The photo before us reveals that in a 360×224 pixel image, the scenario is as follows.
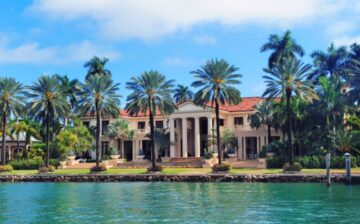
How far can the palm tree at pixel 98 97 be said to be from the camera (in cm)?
7456

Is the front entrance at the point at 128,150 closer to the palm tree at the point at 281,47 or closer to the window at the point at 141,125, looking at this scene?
the window at the point at 141,125

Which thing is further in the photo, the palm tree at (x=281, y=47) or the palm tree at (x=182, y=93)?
the palm tree at (x=182, y=93)

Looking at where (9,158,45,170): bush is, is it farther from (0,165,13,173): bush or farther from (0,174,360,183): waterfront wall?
(0,174,360,183): waterfront wall

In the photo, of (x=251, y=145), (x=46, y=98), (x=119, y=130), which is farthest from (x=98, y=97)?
(x=251, y=145)

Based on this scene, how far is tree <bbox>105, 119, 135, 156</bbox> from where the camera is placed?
89438mm

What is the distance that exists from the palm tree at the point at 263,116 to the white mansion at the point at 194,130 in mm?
3582

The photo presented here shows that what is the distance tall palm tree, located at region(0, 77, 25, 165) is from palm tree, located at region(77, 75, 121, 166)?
10248 millimetres

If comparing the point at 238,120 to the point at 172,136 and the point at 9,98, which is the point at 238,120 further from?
the point at 9,98

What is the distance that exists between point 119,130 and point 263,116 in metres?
25.9

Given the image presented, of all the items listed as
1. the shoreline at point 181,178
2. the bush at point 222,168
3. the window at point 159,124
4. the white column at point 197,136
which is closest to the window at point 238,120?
the white column at point 197,136

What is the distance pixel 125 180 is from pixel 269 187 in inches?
819

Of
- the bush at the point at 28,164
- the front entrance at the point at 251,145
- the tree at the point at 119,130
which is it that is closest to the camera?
the bush at the point at 28,164

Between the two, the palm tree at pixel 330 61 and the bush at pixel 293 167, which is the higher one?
the palm tree at pixel 330 61

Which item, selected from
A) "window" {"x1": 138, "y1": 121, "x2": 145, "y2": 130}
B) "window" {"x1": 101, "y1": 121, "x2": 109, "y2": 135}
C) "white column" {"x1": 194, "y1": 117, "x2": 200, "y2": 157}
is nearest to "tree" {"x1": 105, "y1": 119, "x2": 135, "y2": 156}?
"window" {"x1": 138, "y1": 121, "x2": 145, "y2": 130}
